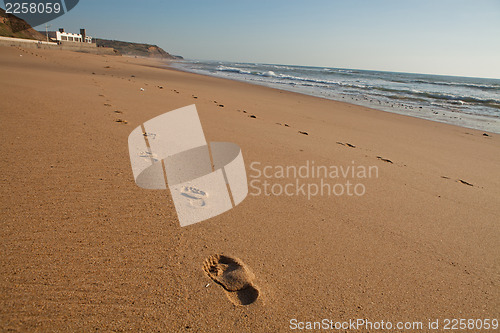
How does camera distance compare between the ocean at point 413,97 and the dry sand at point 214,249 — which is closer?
the dry sand at point 214,249

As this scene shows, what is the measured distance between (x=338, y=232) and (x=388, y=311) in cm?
62

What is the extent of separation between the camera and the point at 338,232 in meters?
1.88

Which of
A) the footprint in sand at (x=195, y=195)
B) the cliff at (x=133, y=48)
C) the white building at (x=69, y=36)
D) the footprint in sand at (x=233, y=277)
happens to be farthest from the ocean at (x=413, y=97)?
the cliff at (x=133, y=48)

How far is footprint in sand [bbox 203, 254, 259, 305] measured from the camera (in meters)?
1.30

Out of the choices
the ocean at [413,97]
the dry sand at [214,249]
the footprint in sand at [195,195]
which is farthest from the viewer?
the ocean at [413,97]

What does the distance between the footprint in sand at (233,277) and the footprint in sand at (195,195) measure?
0.57 meters

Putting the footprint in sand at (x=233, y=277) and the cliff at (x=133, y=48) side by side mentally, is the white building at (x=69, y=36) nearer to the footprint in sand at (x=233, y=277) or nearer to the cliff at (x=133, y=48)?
the cliff at (x=133, y=48)

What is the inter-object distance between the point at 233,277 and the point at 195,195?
0.87m

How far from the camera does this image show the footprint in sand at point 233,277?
130cm

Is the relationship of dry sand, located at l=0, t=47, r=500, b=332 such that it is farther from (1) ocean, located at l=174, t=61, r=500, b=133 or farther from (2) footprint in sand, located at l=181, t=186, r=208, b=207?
(1) ocean, located at l=174, t=61, r=500, b=133

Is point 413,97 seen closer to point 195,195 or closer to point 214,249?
point 195,195

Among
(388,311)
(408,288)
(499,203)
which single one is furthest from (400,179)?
(388,311)

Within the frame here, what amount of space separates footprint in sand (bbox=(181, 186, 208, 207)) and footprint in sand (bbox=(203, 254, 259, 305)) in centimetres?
57

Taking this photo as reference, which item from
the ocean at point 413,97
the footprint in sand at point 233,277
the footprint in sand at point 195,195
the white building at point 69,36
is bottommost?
the footprint in sand at point 233,277
